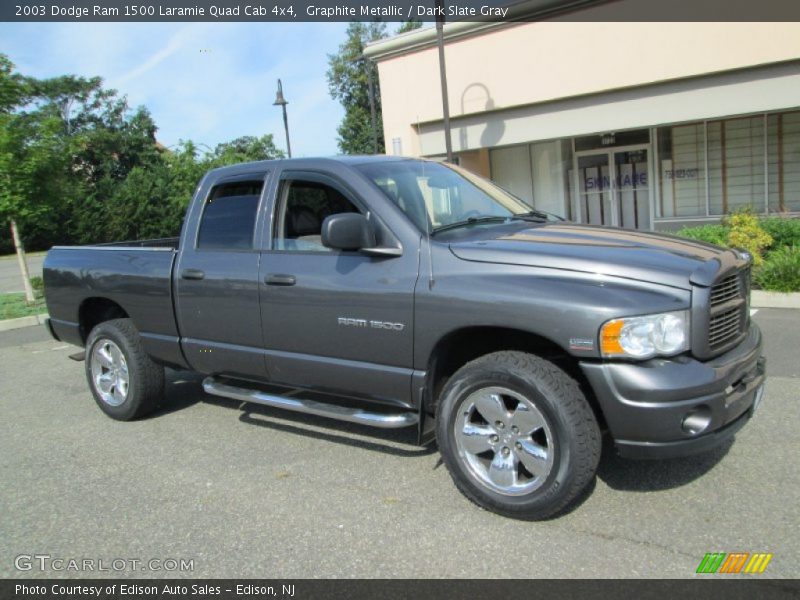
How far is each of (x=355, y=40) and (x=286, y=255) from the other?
173ft

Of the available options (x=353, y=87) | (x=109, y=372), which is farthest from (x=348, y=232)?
(x=353, y=87)

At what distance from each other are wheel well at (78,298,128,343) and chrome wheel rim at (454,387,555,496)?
11.6 feet

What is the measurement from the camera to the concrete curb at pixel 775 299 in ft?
27.7

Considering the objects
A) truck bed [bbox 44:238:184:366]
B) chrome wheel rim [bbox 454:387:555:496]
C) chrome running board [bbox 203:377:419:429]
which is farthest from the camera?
truck bed [bbox 44:238:184:366]

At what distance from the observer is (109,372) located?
18.5 feet

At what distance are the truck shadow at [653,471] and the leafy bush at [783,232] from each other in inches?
303

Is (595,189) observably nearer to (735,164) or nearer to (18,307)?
(735,164)

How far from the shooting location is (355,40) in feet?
174

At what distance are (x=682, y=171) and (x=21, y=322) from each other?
1393 centimetres

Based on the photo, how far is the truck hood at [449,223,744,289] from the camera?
10.7 feet

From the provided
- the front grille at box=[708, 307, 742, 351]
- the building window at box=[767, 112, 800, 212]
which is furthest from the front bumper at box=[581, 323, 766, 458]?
the building window at box=[767, 112, 800, 212]

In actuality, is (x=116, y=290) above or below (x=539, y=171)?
below

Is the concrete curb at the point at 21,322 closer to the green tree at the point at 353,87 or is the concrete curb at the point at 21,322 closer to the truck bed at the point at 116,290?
the truck bed at the point at 116,290

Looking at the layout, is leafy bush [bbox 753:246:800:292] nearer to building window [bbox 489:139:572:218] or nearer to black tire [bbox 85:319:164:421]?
black tire [bbox 85:319:164:421]
